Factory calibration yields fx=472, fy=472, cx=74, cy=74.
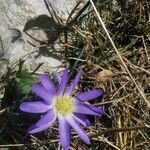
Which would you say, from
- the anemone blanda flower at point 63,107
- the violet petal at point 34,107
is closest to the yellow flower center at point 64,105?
the anemone blanda flower at point 63,107

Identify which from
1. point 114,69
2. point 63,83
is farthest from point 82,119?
point 114,69

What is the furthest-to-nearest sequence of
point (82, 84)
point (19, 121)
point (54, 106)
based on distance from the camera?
point (82, 84)
point (19, 121)
point (54, 106)

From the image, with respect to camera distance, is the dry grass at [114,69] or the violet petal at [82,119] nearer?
the violet petal at [82,119]

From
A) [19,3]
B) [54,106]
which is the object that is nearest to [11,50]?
[19,3]

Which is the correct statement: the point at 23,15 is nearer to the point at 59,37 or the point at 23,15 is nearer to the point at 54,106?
the point at 59,37

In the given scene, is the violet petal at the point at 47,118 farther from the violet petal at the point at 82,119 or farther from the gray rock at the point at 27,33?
the gray rock at the point at 27,33

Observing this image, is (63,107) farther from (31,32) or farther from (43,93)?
(31,32)

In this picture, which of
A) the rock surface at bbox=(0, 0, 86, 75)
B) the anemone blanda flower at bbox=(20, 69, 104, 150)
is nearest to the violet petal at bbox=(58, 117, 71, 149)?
the anemone blanda flower at bbox=(20, 69, 104, 150)

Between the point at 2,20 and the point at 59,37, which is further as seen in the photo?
the point at 59,37
